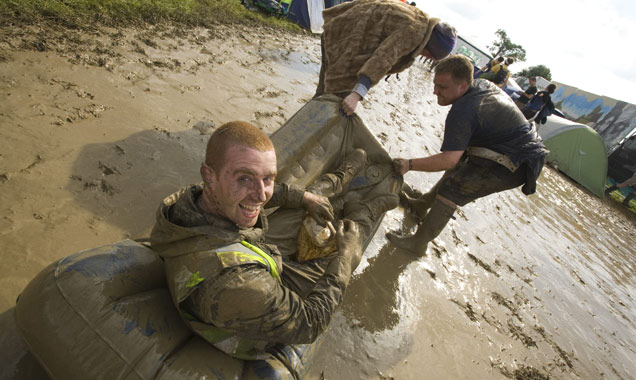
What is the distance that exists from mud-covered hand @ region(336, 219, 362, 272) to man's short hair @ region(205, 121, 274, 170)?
0.90 meters

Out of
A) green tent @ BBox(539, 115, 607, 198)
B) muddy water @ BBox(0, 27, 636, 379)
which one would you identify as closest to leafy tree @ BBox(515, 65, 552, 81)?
green tent @ BBox(539, 115, 607, 198)

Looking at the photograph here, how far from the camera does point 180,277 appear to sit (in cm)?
122

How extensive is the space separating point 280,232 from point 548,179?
11.0 metres

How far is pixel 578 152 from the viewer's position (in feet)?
36.5

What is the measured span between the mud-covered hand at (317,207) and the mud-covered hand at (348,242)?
13 cm

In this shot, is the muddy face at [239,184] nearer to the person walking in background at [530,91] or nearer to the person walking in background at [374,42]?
the person walking in background at [374,42]

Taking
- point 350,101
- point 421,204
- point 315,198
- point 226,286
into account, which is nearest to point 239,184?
point 226,286

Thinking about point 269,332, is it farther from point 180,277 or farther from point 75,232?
point 75,232

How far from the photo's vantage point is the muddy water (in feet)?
7.69

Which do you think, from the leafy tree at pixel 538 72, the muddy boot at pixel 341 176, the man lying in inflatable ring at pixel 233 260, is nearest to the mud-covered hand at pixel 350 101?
the muddy boot at pixel 341 176

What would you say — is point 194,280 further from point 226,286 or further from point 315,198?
point 315,198

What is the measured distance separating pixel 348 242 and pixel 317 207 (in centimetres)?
40

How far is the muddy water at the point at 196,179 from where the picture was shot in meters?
2.34

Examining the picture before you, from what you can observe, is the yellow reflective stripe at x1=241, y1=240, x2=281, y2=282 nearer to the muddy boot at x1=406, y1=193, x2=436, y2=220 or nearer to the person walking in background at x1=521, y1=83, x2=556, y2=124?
the muddy boot at x1=406, y1=193, x2=436, y2=220
